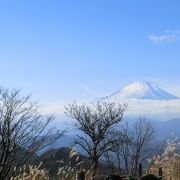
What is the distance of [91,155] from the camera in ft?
125

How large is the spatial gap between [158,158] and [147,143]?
9045 millimetres

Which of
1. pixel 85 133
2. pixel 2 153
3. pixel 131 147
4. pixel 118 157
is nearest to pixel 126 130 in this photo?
pixel 131 147

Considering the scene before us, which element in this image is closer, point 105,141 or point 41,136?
point 41,136

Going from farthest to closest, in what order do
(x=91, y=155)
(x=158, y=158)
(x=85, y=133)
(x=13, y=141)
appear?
1. (x=85, y=133)
2. (x=91, y=155)
3. (x=13, y=141)
4. (x=158, y=158)

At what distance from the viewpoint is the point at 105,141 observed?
39.4 m

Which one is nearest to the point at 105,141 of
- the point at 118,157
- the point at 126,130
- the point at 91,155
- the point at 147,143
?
the point at 91,155

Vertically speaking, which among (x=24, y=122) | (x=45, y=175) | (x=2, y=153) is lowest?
(x=45, y=175)

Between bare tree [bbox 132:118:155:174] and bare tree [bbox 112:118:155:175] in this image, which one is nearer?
bare tree [bbox 112:118:155:175]

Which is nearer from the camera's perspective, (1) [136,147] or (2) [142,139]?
(1) [136,147]

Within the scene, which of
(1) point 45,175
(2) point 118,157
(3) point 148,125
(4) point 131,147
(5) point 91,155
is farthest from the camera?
(5) point 91,155

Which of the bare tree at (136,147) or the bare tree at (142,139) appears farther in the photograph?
the bare tree at (142,139)

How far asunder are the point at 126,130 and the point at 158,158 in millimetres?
12255

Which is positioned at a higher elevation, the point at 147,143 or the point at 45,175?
the point at 147,143

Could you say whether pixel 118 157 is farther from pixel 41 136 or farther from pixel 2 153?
pixel 2 153
